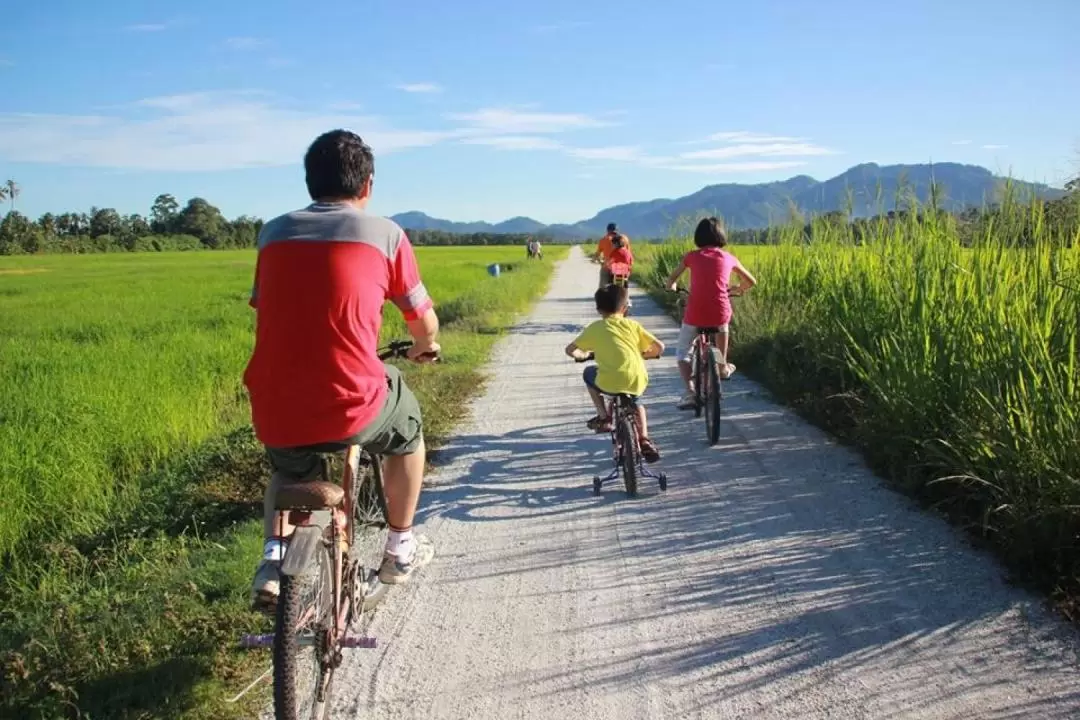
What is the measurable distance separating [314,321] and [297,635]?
1.01 metres

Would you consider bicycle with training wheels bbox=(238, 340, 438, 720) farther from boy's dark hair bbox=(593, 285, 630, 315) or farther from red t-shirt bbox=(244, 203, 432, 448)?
boy's dark hair bbox=(593, 285, 630, 315)

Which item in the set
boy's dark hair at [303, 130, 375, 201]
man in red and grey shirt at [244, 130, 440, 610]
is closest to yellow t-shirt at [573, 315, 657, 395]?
man in red and grey shirt at [244, 130, 440, 610]

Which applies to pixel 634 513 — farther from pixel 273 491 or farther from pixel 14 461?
pixel 14 461

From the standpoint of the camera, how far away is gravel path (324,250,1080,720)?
3.20 meters

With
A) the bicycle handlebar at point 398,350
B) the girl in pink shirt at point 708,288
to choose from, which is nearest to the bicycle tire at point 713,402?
the girl in pink shirt at point 708,288

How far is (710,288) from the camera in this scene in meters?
7.27

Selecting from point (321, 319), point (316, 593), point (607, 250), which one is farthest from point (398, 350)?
point (607, 250)

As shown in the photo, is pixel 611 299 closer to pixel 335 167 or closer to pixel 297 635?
pixel 335 167

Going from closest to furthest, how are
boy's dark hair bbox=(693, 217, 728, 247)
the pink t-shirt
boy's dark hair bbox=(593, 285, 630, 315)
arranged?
boy's dark hair bbox=(593, 285, 630, 315) < the pink t-shirt < boy's dark hair bbox=(693, 217, 728, 247)

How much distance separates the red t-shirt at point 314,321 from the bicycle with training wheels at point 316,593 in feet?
0.66

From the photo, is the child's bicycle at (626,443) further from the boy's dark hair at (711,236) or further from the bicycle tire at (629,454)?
the boy's dark hair at (711,236)

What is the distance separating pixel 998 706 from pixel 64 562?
15.8 ft

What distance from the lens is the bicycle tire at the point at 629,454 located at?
5617 mm

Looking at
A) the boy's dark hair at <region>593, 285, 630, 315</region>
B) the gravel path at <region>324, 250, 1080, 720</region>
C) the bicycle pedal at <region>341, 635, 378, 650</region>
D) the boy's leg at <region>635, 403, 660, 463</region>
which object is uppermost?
the boy's dark hair at <region>593, 285, 630, 315</region>
